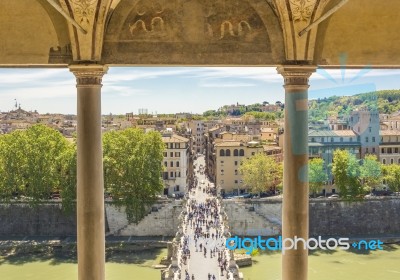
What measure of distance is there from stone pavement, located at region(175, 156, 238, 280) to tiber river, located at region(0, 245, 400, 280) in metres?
1.33

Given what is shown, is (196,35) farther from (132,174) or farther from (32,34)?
(132,174)

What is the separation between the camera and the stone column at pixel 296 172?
3.56 m

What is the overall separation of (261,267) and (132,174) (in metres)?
7.20

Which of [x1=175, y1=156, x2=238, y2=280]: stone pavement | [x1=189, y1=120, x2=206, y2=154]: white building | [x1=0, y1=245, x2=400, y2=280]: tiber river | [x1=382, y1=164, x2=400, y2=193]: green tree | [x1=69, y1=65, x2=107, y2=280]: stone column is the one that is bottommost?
[x1=0, y1=245, x2=400, y2=280]: tiber river

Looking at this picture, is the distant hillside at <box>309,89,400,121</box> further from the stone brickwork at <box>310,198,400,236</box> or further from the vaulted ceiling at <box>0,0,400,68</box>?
the vaulted ceiling at <box>0,0,400,68</box>

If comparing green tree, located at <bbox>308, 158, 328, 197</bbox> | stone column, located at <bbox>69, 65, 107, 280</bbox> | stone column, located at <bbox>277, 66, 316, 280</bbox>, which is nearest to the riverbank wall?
green tree, located at <bbox>308, 158, 328, 197</bbox>

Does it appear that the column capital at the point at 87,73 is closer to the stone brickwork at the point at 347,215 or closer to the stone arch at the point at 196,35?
the stone arch at the point at 196,35

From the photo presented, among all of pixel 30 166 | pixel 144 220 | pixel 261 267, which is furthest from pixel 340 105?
pixel 30 166

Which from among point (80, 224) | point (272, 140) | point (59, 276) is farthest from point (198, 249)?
point (272, 140)

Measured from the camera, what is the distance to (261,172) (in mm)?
27609

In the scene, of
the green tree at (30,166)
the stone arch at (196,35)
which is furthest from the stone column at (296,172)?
the green tree at (30,166)

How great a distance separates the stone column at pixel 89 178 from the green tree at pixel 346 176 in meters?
21.6

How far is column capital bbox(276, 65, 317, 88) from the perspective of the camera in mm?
3520

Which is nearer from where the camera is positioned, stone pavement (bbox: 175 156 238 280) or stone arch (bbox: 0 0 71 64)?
stone arch (bbox: 0 0 71 64)
